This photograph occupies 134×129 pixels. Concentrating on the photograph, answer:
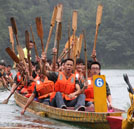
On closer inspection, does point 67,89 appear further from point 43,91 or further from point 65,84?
point 43,91

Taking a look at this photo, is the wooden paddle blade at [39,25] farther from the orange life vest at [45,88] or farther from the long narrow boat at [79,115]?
the long narrow boat at [79,115]

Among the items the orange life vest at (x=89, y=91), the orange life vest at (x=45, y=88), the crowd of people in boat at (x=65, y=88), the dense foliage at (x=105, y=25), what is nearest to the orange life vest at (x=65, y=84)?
the crowd of people in boat at (x=65, y=88)

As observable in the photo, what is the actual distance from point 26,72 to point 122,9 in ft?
135

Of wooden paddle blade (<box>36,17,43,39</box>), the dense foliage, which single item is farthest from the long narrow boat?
the dense foliage

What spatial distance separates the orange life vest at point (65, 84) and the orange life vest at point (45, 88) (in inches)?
5.6

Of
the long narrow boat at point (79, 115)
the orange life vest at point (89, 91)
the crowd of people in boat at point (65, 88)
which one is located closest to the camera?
the long narrow boat at point (79, 115)

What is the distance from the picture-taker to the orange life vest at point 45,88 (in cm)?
692

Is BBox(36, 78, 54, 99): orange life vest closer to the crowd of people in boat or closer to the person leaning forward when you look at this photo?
the crowd of people in boat

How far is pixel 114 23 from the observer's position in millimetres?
47156

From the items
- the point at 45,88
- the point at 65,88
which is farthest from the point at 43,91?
the point at 65,88

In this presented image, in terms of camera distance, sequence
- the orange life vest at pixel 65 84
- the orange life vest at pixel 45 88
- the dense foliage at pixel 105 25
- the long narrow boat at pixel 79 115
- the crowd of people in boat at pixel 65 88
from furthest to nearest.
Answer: the dense foliage at pixel 105 25 → the orange life vest at pixel 45 88 → the orange life vest at pixel 65 84 → the crowd of people in boat at pixel 65 88 → the long narrow boat at pixel 79 115

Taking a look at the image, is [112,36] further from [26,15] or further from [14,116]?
[14,116]

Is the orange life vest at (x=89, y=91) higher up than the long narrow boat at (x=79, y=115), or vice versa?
the orange life vest at (x=89, y=91)

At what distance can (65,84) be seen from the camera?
6.77 metres
